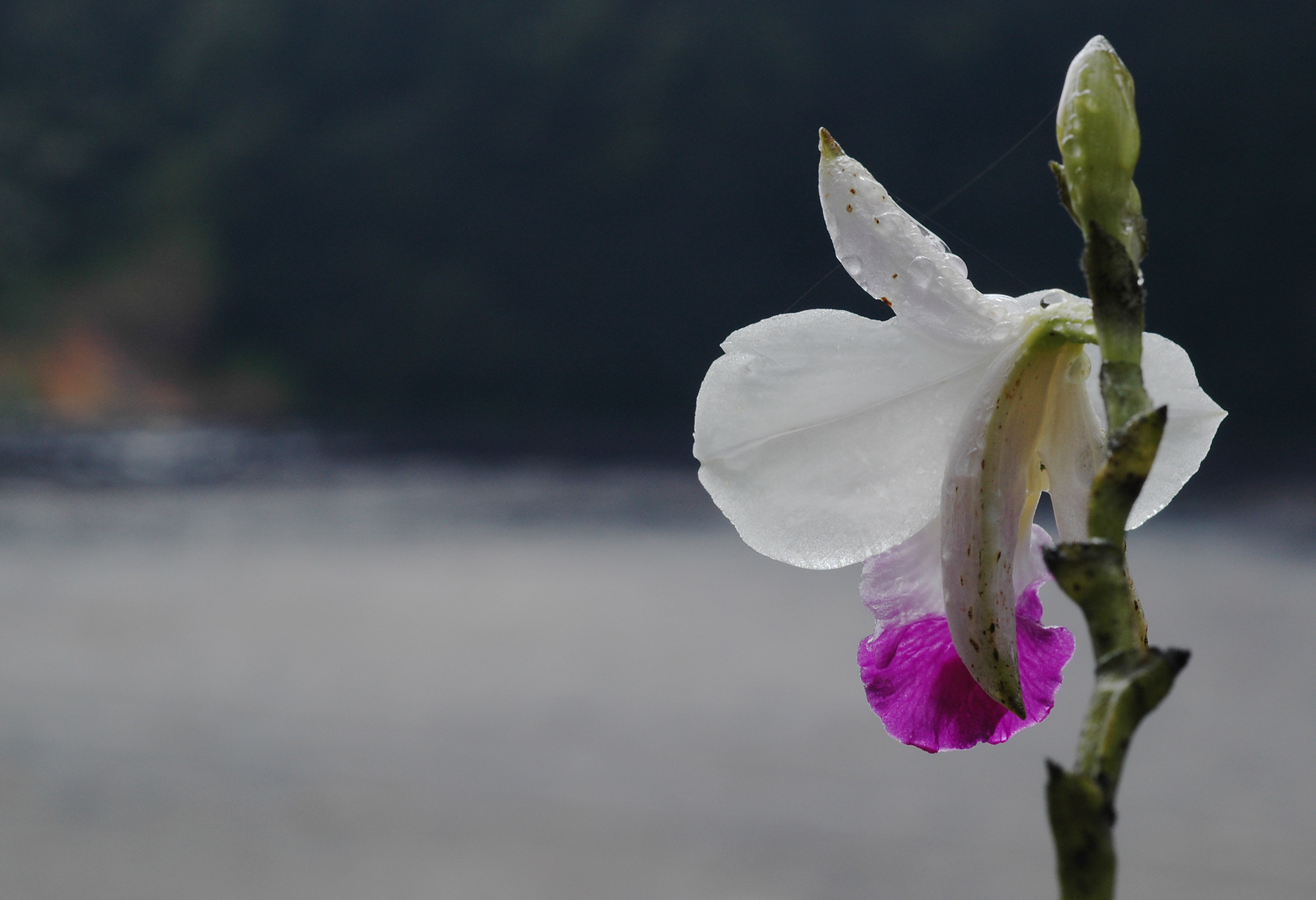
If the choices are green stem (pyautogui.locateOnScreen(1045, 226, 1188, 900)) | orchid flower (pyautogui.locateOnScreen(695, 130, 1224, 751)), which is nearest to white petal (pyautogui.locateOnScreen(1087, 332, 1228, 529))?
orchid flower (pyautogui.locateOnScreen(695, 130, 1224, 751))

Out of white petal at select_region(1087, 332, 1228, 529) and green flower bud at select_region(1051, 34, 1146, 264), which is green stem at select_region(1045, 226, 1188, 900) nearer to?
green flower bud at select_region(1051, 34, 1146, 264)

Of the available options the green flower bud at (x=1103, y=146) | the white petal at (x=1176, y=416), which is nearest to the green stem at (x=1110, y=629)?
the green flower bud at (x=1103, y=146)

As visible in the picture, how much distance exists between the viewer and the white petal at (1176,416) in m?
0.26

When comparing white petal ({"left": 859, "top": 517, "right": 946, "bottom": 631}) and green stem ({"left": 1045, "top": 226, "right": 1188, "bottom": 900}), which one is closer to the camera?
green stem ({"left": 1045, "top": 226, "right": 1188, "bottom": 900})

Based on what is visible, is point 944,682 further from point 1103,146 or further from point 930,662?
point 1103,146

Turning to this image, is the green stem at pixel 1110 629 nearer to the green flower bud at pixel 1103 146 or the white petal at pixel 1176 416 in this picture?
the green flower bud at pixel 1103 146

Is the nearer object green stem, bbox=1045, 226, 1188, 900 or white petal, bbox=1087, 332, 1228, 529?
green stem, bbox=1045, 226, 1188, 900

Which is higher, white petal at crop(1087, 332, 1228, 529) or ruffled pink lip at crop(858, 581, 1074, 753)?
white petal at crop(1087, 332, 1228, 529)

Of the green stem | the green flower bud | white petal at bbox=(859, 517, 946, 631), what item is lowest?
the green stem

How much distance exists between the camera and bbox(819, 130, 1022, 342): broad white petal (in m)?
0.21

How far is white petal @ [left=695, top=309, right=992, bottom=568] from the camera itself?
0.23 meters

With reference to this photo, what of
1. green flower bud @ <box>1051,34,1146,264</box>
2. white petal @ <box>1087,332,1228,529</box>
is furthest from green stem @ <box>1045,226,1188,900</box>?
white petal @ <box>1087,332,1228,529</box>

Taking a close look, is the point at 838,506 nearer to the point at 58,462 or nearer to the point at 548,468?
the point at 548,468

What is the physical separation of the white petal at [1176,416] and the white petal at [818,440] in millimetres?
59
